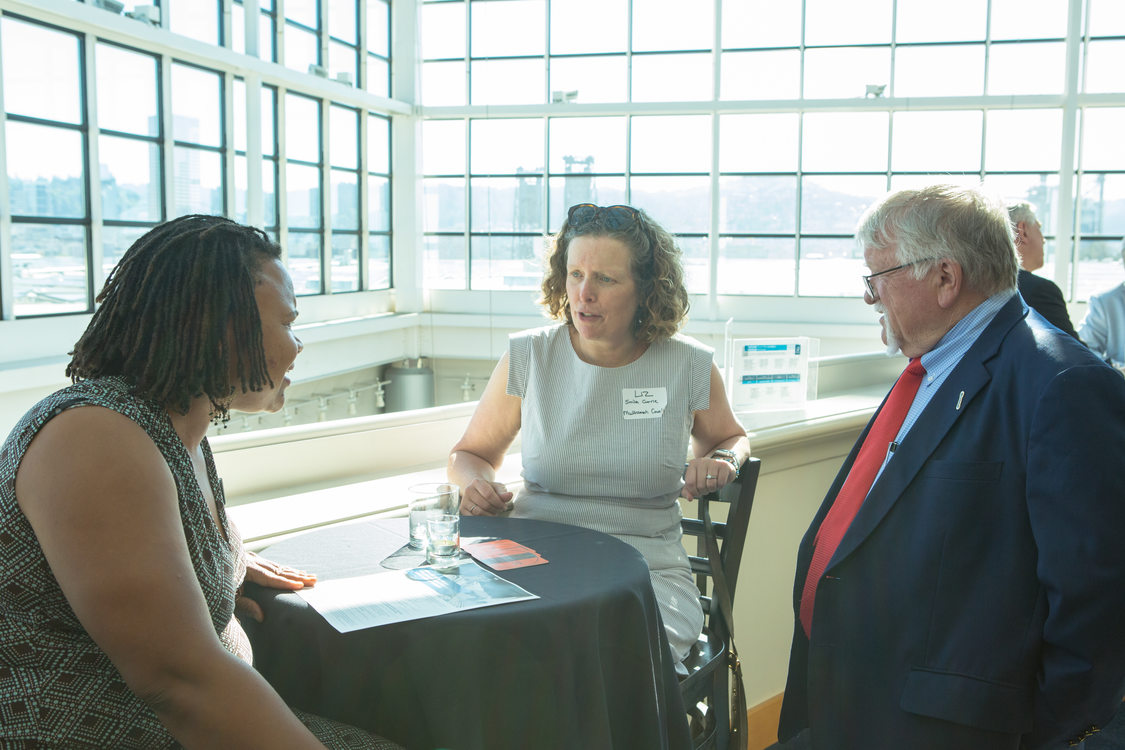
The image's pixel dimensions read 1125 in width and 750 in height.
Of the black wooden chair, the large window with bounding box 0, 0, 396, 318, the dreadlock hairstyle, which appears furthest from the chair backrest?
the large window with bounding box 0, 0, 396, 318

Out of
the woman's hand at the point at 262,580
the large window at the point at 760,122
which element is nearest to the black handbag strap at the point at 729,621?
the woman's hand at the point at 262,580

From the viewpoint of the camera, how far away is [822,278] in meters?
11.2

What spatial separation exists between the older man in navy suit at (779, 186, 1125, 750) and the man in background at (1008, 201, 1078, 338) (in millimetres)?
1415

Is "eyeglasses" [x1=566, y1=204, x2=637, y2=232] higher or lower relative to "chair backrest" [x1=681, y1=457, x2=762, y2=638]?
higher

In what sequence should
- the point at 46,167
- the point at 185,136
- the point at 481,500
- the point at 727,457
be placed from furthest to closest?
1. the point at 185,136
2. the point at 46,167
3. the point at 727,457
4. the point at 481,500

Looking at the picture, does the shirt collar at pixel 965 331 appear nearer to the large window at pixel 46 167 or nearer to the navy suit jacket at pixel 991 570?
the navy suit jacket at pixel 991 570

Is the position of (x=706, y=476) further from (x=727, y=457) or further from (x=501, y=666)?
(x=501, y=666)

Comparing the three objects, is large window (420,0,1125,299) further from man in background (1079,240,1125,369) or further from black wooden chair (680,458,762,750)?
black wooden chair (680,458,762,750)

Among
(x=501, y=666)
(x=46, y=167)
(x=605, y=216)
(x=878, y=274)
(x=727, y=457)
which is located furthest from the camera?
(x=46, y=167)

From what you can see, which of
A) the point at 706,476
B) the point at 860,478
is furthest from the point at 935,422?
the point at 706,476

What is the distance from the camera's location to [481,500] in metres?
1.90

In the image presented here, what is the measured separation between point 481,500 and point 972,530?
96 cm

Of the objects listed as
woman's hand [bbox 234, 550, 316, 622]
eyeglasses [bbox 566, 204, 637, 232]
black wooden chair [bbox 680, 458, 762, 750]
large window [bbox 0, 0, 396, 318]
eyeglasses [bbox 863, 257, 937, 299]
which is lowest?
black wooden chair [bbox 680, 458, 762, 750]

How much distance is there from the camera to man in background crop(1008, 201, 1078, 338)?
9.98 feet
